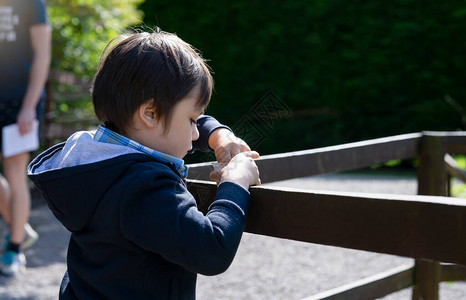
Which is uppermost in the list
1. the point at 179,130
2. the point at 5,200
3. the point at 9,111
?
the point at 9,111

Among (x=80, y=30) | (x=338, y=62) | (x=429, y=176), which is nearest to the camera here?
(x=429, y=176)

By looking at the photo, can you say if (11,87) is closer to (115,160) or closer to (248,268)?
(248,268)

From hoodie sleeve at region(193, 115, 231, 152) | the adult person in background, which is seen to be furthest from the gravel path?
hoodie sleeve at region(193, 115, 231, 152)

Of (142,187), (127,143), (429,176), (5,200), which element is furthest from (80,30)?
(142,187)

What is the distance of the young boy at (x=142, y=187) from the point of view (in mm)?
1241

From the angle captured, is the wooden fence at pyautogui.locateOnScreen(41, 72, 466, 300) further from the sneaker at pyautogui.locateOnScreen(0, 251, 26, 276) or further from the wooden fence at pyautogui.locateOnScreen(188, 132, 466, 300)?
the sneaker at pyautogui.locateOnScreen(0, 251, 26, 276)

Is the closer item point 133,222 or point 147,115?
point 133,222

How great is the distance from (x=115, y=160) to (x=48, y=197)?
0.19m

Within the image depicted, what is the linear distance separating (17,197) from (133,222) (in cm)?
281

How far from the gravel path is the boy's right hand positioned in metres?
2.26

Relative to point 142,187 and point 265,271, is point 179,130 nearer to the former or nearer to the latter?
point 142,187

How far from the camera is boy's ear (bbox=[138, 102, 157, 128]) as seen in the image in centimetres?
134

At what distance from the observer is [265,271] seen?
413cm

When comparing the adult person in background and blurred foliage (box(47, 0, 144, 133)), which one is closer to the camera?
the adult person in background
